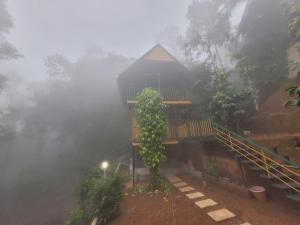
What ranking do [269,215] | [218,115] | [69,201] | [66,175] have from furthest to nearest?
[66,175] < [69,201] < [218,115] < [269,215]

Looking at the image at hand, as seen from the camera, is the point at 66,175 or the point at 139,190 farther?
the point at 66,175

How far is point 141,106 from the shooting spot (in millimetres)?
8664

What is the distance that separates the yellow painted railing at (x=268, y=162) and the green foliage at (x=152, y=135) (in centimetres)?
310

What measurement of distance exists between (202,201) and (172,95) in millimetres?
8223

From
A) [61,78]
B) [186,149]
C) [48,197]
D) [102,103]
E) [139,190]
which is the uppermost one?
[61,78]

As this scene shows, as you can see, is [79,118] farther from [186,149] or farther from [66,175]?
[186,149]

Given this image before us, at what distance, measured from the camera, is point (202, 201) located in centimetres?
670

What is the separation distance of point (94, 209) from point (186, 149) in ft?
25.8

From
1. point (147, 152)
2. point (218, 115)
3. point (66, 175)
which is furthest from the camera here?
point (66, 175)

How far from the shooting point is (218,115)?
37.4 ft

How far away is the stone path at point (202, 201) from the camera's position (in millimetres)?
5408

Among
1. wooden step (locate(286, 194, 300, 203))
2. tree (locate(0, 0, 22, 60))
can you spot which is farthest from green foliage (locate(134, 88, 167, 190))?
tree (locate(0, 0, 22, 60))

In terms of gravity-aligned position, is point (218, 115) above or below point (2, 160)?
above

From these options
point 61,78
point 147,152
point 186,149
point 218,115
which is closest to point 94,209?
point 147,152
